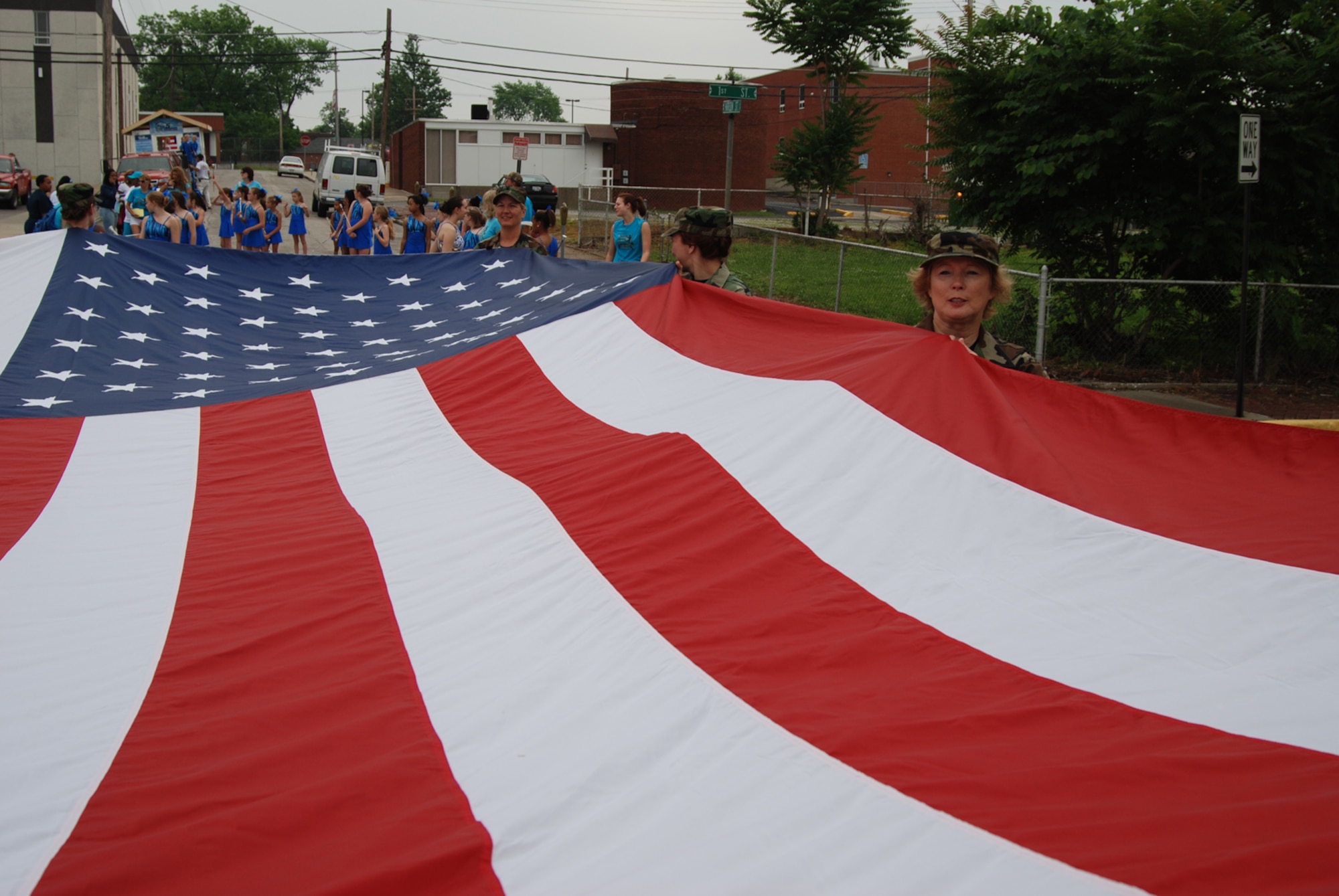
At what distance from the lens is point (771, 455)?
3400 mm

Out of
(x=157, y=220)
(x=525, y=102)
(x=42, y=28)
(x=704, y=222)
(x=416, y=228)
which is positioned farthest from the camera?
(x=525, y=102)

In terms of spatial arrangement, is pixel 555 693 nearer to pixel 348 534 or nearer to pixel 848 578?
pixel 848 578

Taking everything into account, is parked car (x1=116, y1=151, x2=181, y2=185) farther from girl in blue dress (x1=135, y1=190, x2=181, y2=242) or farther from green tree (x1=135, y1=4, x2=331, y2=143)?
green tree (x1=135, y1=4, x2=331, y2=143)

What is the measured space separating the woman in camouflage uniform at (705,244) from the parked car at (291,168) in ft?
205

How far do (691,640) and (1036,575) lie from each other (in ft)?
2.98

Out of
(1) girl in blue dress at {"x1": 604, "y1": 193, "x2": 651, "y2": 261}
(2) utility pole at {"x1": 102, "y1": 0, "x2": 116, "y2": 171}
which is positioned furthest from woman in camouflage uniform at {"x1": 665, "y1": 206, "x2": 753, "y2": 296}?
(2) utility pole at {"x1": 102, "y1": 0, "x2": 116, "y2": 171}

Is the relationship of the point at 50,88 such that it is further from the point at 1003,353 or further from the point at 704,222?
the point at 1003,353

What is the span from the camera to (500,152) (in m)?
45.6

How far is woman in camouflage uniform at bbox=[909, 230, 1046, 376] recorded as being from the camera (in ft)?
12.3

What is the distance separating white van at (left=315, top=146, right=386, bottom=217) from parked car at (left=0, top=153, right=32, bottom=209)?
9082 mm

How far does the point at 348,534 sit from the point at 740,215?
126 feet

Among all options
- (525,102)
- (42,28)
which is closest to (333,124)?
(525,102)

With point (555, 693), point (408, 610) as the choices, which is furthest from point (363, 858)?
point (408, 610)

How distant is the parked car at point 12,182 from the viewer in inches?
1330
